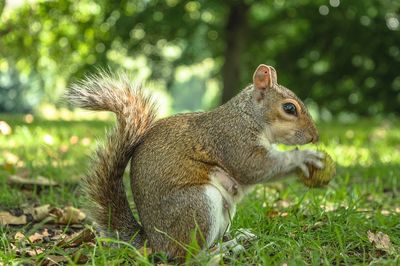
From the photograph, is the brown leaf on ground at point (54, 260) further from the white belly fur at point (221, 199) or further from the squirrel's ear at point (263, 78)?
the squirrel's ear at point (263, 78)

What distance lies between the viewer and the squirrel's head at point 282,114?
7.70 feet

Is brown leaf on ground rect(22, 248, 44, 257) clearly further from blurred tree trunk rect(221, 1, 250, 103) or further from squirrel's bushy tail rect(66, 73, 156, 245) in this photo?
blurred tree trunk rect(221, 1, 250, 103)

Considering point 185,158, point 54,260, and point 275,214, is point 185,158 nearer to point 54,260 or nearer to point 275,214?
point 54,260

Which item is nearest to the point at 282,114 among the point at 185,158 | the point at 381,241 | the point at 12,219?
the point at 185,158

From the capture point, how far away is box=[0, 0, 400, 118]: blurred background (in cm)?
796

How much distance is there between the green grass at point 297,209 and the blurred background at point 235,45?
2331mm

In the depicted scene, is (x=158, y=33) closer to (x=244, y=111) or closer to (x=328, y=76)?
(x=328, y=76)

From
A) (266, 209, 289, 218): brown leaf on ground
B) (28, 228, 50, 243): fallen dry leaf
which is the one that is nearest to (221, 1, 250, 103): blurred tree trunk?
(266, 209, 289, 218): brown leaf on ground

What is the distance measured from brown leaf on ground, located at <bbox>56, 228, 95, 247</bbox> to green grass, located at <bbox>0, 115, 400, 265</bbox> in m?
0.05

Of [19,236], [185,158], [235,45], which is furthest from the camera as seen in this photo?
[235,45]

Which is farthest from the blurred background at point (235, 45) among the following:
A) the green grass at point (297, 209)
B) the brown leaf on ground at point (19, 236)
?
the brown leaf on ground at point (19, 236)

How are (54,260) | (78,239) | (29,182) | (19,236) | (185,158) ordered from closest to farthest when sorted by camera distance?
(54,260) < (185,158) < (78,239) < (19,236) < (29,182)

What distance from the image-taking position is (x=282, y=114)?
2.35m

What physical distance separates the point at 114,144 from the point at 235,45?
265 inches
